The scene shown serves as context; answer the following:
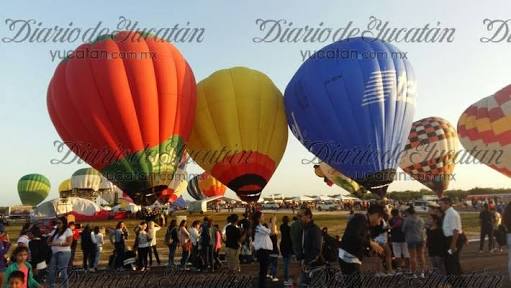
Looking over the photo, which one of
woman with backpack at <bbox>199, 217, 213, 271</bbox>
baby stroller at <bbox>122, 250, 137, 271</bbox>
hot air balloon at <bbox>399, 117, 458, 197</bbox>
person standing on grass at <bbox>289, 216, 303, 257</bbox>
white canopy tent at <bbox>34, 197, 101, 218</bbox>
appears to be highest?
hot air balloon at <bbox>399, 117, 458, 197</bbox>

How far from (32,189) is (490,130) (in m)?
53.0

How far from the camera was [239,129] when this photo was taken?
56.3ft

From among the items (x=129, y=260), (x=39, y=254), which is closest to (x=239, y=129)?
(x=129, y=260)

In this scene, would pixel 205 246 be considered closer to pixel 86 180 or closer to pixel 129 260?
pixel 129 260

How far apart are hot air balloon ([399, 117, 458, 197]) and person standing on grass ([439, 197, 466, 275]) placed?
17.5 meters

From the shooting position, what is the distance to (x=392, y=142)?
16141 mm

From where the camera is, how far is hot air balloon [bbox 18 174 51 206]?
5866cm

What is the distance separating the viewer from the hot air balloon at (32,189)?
192 ft

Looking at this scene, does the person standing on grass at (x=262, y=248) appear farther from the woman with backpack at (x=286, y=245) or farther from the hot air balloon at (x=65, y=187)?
the hot air balloon at (x=65, y=187)

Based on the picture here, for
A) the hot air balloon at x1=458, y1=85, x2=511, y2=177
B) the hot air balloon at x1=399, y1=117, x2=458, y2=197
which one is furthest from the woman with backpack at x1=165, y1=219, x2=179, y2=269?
the hot air balloon at x1=458, y1=85, x2=511, y2=177

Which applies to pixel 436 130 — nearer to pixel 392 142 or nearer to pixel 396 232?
pixel 392 142

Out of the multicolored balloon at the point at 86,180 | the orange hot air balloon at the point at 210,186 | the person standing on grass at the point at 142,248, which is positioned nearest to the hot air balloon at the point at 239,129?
the person standing on grass at the point at 142,248

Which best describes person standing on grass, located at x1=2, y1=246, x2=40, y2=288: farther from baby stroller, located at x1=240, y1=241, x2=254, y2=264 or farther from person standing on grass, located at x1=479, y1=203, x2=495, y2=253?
person standing on grass, located at x1=479, y1=203, x2=495, y2=253

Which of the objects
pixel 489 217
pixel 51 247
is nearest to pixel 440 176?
pixel 489 217
